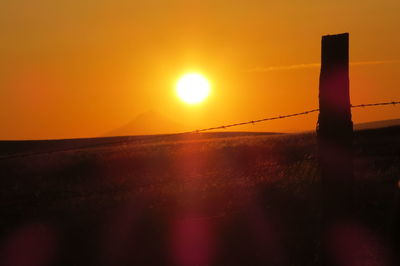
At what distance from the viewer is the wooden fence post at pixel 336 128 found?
6.11 metres

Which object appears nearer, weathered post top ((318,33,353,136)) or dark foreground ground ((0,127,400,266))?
weathered post top ((318,33,353,136))

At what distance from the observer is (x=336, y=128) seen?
→ 616cm

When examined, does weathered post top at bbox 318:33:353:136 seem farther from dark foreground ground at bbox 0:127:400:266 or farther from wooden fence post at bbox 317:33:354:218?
dark foreground ground at bbox 0:127:400:266

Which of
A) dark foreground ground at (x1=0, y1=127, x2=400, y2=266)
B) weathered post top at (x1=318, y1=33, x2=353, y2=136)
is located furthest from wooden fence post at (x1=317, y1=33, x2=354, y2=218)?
dark foreground ground at (x1=0, y1=127, x2=400, y2=266)

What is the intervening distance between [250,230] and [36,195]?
8.45 meters

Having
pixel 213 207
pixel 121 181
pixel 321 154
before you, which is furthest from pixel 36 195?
pixel 321 154

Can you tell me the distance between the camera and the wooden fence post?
20.1 feet

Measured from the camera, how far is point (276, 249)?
27.8 feet

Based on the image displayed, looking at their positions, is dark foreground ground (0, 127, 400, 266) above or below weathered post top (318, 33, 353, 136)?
below

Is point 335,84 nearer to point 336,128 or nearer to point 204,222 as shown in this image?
point 336,128

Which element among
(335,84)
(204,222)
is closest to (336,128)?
(335,84)

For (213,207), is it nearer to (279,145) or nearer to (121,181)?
(121,181)

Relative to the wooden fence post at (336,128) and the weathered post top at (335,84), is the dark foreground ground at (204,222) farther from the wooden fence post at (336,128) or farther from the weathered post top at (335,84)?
the weathered post top at (335,84)

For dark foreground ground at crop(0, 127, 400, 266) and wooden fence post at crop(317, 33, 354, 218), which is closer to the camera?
wooden fence post at crop(317, 33, 354, 218)
